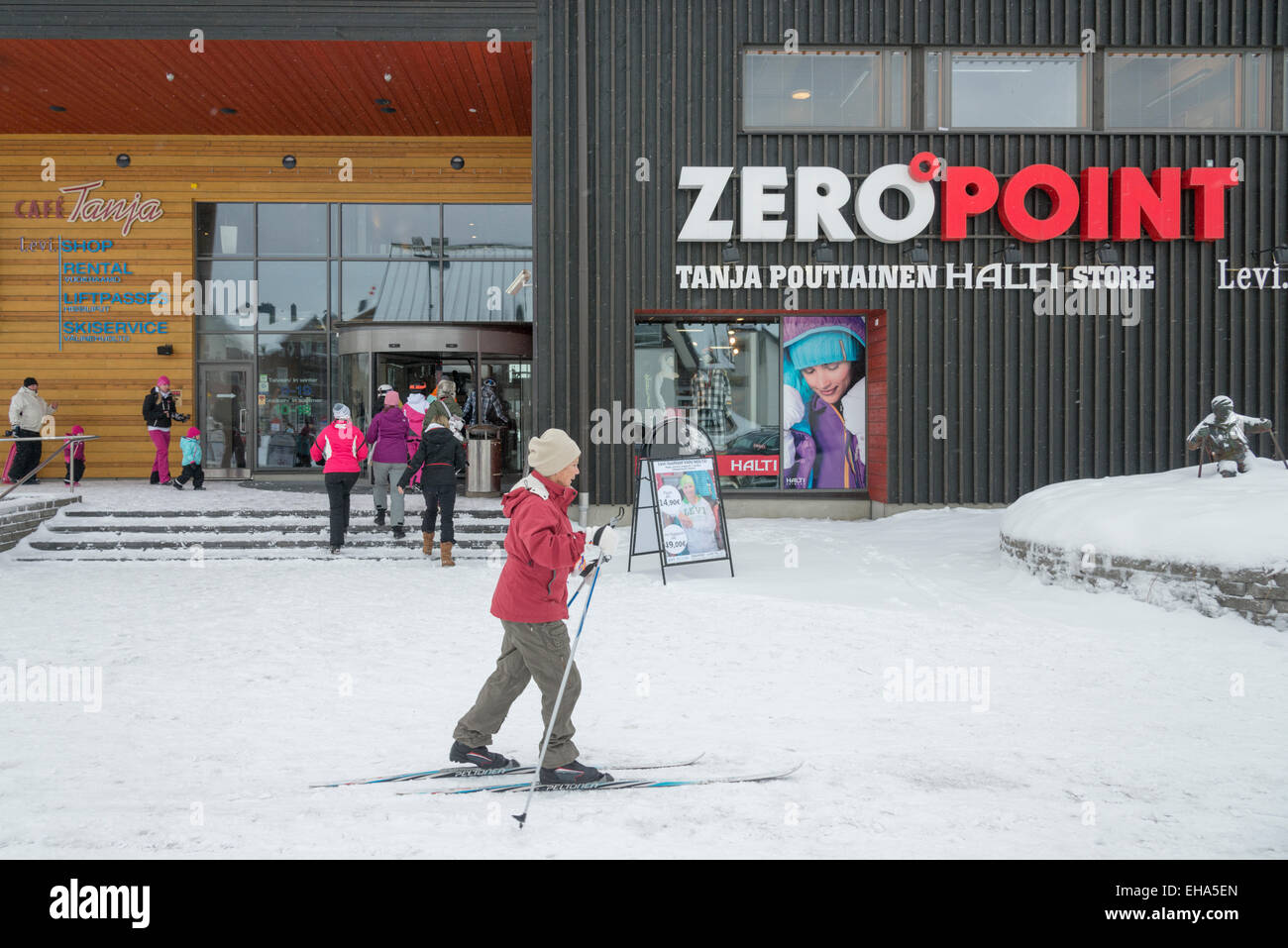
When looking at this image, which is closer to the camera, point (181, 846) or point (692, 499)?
point (181, 846)

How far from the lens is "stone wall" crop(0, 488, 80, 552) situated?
433 inches

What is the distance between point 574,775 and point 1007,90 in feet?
40.8

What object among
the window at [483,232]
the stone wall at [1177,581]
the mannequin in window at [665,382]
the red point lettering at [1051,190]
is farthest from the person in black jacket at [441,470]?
the red point lettering at [1051,190]

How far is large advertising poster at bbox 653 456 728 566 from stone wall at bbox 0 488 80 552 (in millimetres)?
7665

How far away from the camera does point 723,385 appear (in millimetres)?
14008

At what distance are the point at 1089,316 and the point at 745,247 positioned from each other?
4.86 m

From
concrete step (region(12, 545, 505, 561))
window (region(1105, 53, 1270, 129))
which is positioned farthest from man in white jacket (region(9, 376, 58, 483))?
window (region(1105, 53, 1270, 129))

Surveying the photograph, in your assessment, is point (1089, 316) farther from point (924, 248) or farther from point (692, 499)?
point (692, 499)

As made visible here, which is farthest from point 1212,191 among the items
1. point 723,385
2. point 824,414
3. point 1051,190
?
point 723,385

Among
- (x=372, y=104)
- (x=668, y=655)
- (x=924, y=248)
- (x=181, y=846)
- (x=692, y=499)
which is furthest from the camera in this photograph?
(x=372, y=104)

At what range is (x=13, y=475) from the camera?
49.5ft

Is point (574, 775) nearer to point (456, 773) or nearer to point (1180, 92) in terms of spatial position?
point (456, 773)

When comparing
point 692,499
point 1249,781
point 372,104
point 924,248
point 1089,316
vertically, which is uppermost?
point 372,104

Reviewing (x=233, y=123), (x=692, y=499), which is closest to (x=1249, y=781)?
(x=692, y=499)
